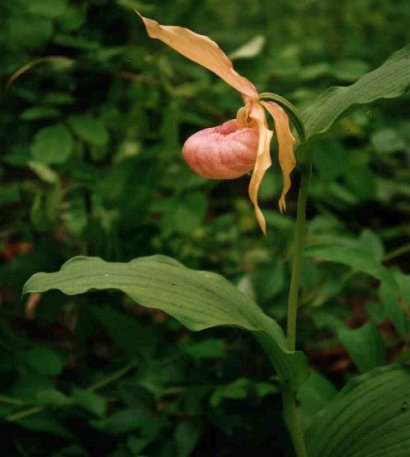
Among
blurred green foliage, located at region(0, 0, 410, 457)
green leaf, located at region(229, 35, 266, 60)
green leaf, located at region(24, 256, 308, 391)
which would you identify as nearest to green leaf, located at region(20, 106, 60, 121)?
blurred green foliage, located at region(0, 0, 410, 457)

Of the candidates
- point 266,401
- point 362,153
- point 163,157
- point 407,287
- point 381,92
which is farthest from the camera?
point 362,153

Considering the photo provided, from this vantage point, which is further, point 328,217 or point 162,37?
point 328,217

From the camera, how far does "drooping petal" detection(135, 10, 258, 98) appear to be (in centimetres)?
85

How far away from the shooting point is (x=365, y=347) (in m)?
1.15

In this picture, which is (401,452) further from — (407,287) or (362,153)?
(362,153)

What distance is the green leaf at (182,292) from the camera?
89 cm

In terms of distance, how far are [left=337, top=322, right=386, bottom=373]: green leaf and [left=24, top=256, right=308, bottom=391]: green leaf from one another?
0.18 metres

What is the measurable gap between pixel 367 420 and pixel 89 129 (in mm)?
815

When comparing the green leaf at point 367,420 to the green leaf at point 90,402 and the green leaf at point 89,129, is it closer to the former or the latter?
the green leaf at point 90,402

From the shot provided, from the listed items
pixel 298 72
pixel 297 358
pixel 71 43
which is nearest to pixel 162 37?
pixel 297 358

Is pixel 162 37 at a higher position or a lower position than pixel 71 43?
higher

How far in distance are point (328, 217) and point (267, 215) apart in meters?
0.20

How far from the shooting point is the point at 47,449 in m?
1.21

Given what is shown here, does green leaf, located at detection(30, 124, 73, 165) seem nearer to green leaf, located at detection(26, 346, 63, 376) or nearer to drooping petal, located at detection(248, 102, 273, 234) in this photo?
green leaf, located at detection(26, 346, 63, 376)
